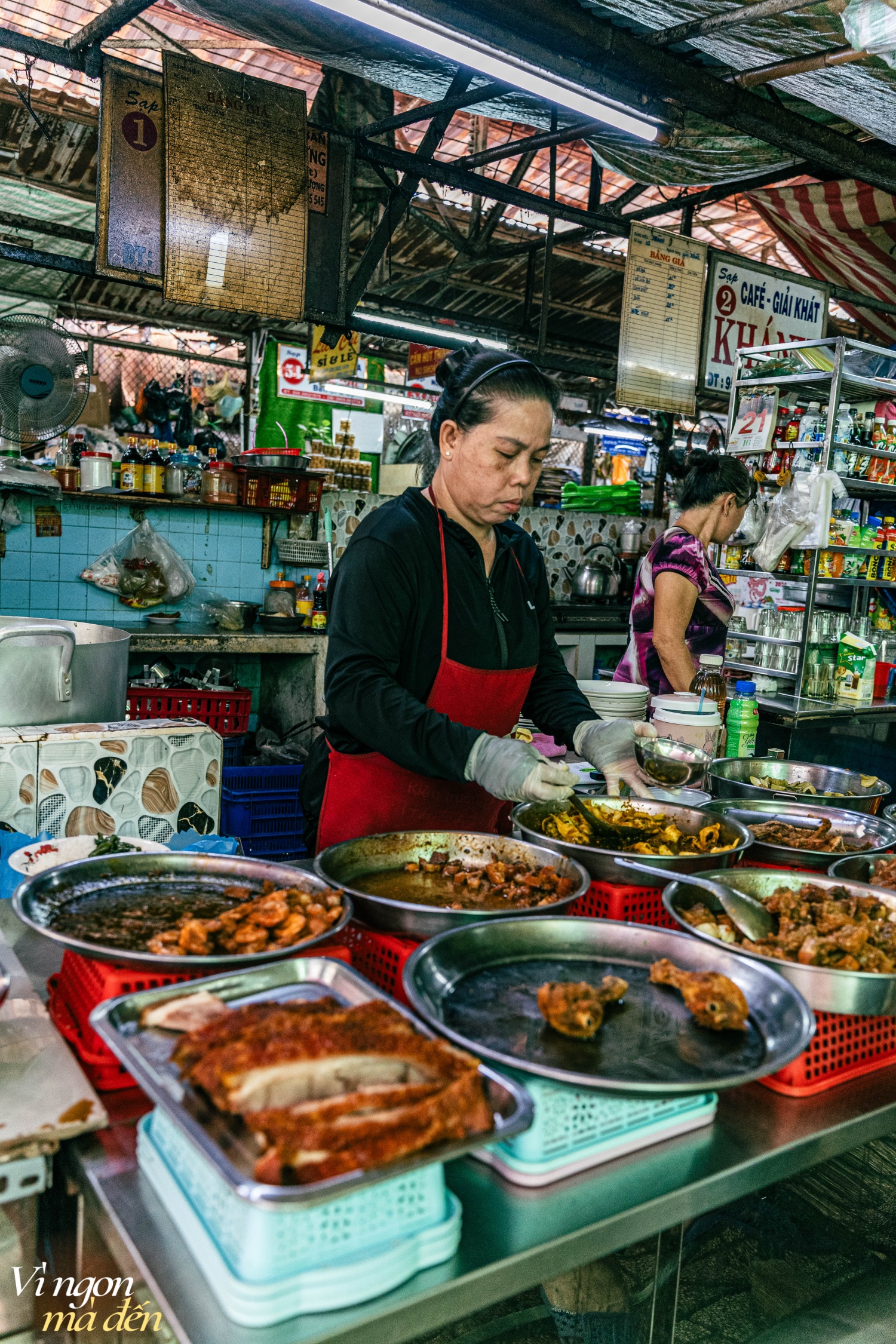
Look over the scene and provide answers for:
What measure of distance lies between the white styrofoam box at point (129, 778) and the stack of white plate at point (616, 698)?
137cm

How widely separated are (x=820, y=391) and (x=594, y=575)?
2.42 metres

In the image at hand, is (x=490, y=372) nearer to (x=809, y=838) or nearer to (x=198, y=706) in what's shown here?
(x=809, y=838)

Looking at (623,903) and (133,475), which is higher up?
(133,475)

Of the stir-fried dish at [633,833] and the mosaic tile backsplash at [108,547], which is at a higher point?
the mosaic tile backsplash at [108,547]

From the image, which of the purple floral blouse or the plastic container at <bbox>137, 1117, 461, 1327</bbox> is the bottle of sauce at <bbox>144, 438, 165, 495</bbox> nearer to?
the purple floral blouse

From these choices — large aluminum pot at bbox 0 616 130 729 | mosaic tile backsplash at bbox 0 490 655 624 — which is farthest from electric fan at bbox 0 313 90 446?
large aluminum pot at bbox 0 616 130 729

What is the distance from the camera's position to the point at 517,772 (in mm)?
1906

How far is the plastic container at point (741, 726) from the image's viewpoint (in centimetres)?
377

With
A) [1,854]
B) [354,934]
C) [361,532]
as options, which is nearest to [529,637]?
[361,532]

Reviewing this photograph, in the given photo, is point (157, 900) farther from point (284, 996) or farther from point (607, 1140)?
point (607, 1140)

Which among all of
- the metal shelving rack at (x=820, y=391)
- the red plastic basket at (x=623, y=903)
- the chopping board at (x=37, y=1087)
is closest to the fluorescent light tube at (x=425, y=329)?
the metal shelving rack at (x=820, y=391)

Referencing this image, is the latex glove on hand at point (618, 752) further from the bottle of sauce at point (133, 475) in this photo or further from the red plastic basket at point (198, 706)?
the bottle of sauce at point (133, 475)

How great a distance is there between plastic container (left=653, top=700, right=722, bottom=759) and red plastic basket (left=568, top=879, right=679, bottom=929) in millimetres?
1316

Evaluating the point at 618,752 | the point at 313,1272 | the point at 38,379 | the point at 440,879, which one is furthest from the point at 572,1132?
the point at 38,379
